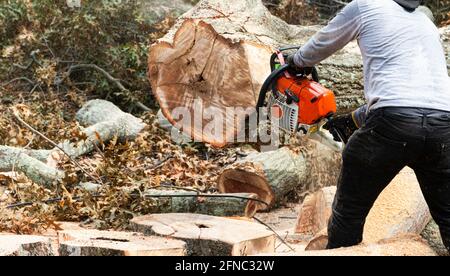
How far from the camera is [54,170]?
612cm

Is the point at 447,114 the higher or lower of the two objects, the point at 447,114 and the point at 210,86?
the higher

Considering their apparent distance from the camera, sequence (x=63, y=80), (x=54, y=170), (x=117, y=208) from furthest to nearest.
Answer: (x=63, y=80) → (x=54, y=170) → (x=117, y=208)

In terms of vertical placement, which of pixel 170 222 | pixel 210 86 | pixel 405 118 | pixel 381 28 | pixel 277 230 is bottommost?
pixel 277 230

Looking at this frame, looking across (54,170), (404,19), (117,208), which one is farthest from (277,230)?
(404,19)

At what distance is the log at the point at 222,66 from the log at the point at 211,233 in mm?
1836

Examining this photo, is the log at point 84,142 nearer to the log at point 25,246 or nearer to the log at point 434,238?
the log at point 25,246

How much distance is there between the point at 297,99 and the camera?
15.0ft

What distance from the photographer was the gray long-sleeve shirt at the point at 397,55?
358 centimetres

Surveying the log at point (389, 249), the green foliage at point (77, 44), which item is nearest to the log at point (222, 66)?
the green foliage at point (77, 44)

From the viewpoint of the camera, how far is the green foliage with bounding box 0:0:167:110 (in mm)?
8430

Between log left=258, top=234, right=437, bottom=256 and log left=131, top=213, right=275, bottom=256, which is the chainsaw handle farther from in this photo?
log left=258, top=234, right=437, bottom=256

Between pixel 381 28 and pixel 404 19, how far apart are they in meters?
0.13

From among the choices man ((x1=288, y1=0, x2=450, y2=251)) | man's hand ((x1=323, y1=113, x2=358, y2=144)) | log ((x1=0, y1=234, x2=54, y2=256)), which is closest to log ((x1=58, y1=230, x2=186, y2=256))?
log ((x1=0, y1=234, x2=54, y2=256))
